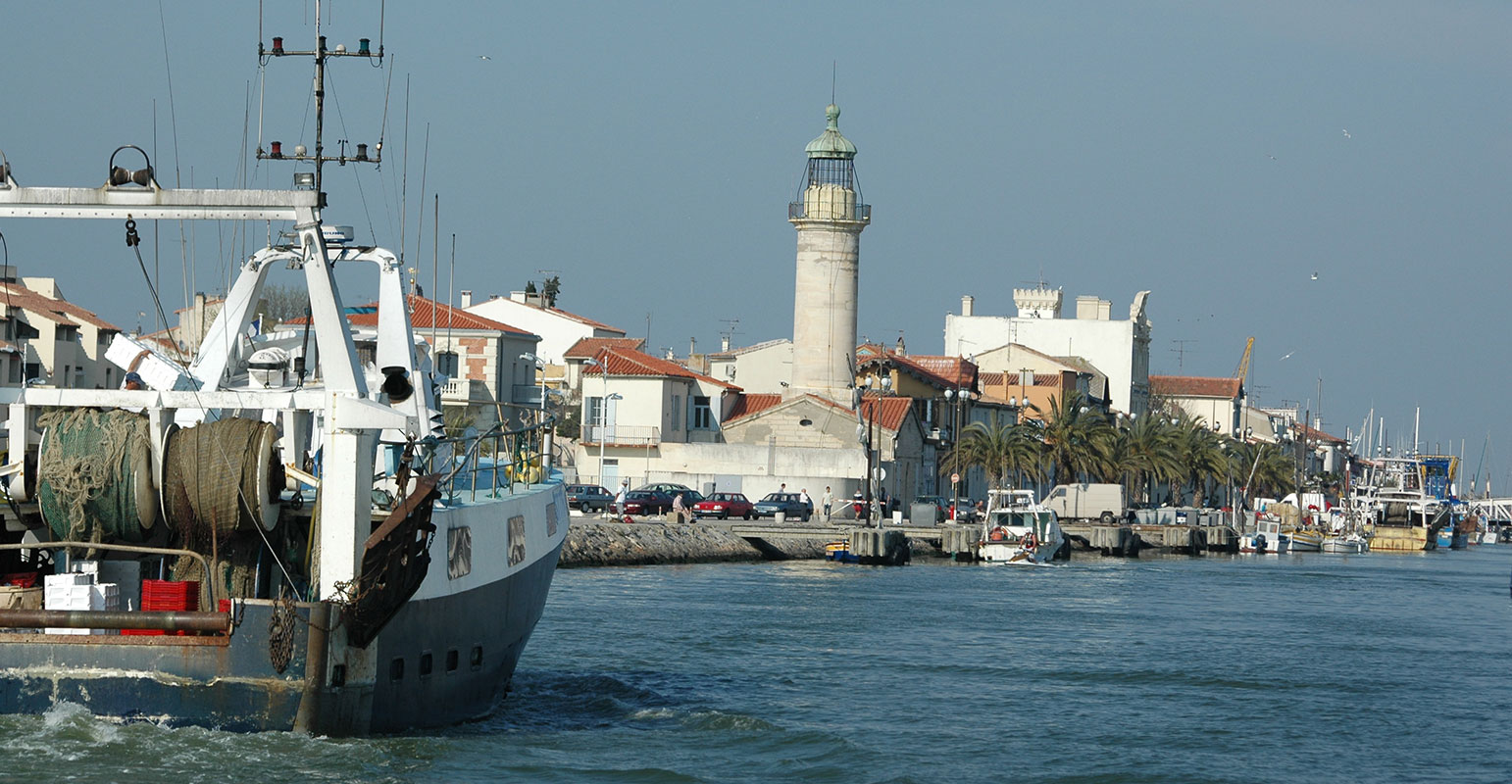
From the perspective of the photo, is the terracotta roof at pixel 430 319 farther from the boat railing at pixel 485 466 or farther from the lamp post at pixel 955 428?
the boat railing at pixel 485 466

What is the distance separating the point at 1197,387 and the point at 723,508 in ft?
265

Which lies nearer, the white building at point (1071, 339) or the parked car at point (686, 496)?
the parked car at point (686, 496)

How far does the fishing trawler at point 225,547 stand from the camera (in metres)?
13.6

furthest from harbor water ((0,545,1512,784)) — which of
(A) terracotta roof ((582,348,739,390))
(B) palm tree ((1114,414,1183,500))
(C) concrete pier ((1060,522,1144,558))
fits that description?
(B) palm tree ((1114,414,1183,500))

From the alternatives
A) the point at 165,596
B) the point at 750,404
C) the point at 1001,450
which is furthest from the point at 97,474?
the point at 1001,450

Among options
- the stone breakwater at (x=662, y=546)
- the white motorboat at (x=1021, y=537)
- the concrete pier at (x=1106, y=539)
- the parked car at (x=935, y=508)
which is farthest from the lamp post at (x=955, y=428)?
the stone breakwater at (x=662, y=546)

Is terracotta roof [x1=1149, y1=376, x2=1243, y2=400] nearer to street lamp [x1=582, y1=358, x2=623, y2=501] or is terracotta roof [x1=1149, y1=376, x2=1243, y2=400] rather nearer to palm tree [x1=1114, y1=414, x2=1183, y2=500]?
palm tree [x1=1114, y1=414, x2=1183, y2=500]

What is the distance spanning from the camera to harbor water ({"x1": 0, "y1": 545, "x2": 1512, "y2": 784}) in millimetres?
15180

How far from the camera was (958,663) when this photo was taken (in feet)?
88.9

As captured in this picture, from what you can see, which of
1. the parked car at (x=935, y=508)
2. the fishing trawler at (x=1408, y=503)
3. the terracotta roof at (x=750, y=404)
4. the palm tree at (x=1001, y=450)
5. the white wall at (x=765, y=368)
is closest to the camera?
the parked car at (x=935, y=508)

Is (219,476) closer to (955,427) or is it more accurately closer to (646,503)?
(646,503)

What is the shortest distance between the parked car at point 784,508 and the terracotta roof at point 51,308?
24.5 metres

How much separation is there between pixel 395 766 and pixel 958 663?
13.7 meters

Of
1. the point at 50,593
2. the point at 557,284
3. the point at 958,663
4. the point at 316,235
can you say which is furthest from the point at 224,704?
the point at 557,284
